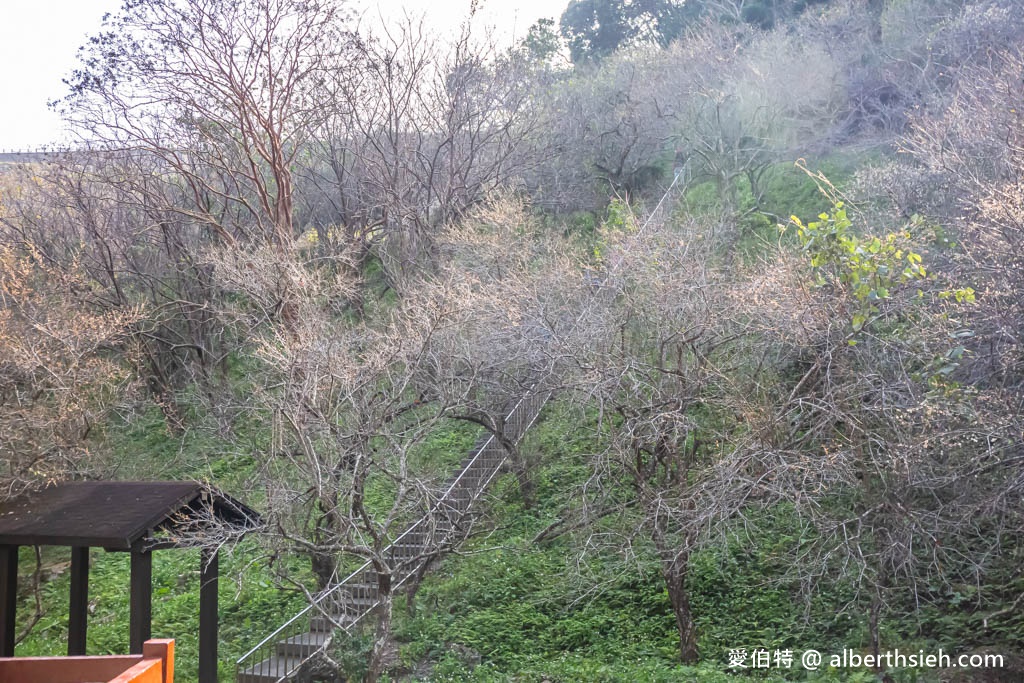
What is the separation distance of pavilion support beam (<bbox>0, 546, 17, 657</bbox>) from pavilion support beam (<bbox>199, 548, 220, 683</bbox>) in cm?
204

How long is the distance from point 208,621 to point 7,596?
225cm

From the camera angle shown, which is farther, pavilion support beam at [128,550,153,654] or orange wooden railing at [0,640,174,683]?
pavilion support beam at [128,550,153,654]

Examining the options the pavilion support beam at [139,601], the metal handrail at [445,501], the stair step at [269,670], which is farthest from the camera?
the metal handrail at [445,501]

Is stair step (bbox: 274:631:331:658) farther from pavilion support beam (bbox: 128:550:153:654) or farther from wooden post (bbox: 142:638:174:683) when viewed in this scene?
wooden post (bbox: 142:638:174:683)

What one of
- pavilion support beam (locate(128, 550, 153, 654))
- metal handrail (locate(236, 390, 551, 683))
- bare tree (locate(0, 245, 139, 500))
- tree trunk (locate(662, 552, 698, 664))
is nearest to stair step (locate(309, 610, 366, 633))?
metal handrail (locate(236, 390, 551, 683))

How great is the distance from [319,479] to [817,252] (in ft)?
20.3

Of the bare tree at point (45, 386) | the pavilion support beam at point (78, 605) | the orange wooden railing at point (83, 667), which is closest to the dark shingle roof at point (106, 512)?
the bare tree at point (45, 386)

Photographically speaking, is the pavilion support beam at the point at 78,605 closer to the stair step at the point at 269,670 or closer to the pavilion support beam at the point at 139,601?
the pavilion support beam at the point at 139,601

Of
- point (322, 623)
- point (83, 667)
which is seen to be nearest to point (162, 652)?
point (83, 667)

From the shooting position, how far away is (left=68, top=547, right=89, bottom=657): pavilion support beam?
9391 mm

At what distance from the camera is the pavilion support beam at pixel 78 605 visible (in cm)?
939

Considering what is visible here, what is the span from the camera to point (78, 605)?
384 inches

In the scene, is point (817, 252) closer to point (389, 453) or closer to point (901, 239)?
point (901, 239)

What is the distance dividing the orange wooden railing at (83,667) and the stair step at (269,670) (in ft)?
15.6
